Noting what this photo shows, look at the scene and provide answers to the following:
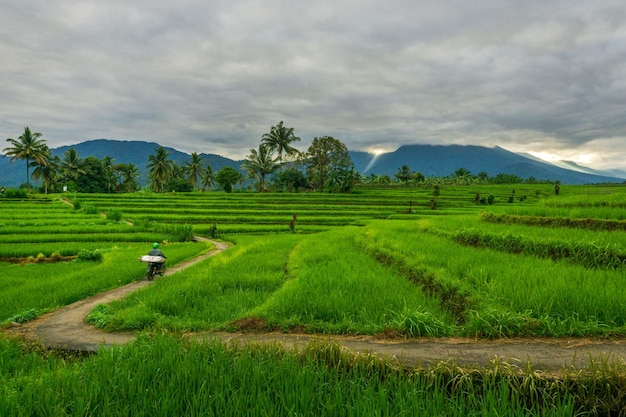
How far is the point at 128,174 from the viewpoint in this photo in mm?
76688

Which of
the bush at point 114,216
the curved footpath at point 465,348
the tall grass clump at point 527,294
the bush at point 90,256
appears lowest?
the bush at point 90,256

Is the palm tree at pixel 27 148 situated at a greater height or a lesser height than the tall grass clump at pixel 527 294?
greater

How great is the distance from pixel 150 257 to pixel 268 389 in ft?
28.7

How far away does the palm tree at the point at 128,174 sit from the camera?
76.2 metres

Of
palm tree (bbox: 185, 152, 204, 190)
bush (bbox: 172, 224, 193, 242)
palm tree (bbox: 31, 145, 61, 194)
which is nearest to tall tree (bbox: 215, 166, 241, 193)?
palm tree (bbox: 185, 152, 204, 190)

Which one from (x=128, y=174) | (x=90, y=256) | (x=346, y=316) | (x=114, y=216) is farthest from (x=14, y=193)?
(x=346, y=316)

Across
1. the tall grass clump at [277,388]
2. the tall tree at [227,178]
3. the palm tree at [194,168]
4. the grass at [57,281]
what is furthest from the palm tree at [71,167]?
the tall grass clump at [277,388]

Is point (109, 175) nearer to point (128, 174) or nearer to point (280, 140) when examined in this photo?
point (128, 174)

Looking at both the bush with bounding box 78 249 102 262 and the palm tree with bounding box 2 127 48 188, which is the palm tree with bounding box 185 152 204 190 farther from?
the bush with bounding box 78 249 102 262

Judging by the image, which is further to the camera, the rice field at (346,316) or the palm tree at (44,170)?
the palm tree at (44,170)

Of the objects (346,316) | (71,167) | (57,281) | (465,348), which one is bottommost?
(57,281)

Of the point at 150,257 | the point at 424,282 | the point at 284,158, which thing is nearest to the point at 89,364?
the point at 424,282

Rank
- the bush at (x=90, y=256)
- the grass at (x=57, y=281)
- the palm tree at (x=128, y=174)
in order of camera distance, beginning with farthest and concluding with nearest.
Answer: the palm tree at (x=128, y=174), the bush at (x=90, y=256), the grass at (x=57, y=281)

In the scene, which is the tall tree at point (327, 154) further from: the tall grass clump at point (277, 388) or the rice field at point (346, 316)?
the tall grass clump at point (277, 388)
